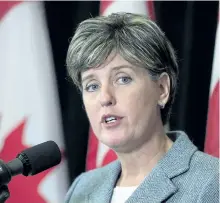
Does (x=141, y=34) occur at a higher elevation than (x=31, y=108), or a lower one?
higher

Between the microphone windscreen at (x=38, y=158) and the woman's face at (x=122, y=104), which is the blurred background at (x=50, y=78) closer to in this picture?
the woman's face at (x=122, y=104)

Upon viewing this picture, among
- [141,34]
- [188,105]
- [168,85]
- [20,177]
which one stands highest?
[141,34]

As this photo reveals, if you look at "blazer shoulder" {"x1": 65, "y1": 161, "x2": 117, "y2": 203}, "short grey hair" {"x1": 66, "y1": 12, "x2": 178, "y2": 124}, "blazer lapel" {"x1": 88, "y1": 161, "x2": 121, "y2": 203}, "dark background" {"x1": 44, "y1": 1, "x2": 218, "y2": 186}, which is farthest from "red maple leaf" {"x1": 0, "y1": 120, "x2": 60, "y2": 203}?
"short grey hair" {"x1": 66, "y1": 12, "x2": 178, "y2": 124}

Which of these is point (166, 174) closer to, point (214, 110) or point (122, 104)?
point (122, 104)

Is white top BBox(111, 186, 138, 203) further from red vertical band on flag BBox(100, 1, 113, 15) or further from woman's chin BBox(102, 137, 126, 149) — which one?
red vertical band on flag BBox(100, 1, 113, 15)

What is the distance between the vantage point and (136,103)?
1.08 metres

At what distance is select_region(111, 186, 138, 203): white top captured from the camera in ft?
3.78

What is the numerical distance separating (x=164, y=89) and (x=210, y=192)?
0.99 ft

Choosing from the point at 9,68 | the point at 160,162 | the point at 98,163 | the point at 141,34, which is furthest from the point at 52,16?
the point at 160,162

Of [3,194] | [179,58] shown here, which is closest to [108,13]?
[179,58]

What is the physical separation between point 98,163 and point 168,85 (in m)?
0.60

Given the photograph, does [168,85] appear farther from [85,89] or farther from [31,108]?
[31,108]

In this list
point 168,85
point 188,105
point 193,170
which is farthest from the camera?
point 188,105

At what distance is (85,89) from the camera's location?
3.82ft
